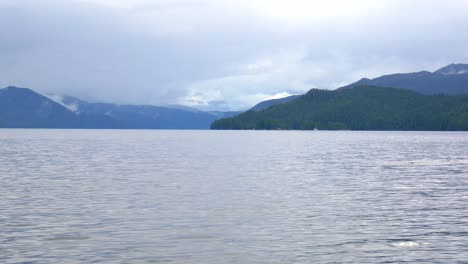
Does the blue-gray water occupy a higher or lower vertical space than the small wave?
higher

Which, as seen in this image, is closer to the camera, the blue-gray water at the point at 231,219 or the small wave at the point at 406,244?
the blue-gray water at the point at 231,219

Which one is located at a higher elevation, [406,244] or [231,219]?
[231,219]

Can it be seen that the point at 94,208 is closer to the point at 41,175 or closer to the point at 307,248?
the point at 307,248

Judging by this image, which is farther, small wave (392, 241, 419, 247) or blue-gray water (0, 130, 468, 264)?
small wave (392, 241, 419, 247)

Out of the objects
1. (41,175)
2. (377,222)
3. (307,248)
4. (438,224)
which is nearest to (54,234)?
(307,248)

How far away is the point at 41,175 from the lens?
71.2 meters

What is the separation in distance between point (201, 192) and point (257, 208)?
11374mm

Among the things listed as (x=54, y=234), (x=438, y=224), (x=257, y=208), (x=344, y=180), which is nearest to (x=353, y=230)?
(x=438, y=224)

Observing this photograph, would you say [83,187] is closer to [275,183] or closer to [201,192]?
[201,192]

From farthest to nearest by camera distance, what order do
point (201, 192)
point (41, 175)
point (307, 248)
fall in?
point (41, 175)
point (201, 192)
point (307, 248)

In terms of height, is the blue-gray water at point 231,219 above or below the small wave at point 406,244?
above

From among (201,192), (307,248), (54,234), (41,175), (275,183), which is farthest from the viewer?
(41,175)

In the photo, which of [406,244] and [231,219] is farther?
[231,219]

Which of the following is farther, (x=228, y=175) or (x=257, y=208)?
(x=228, y=175)
